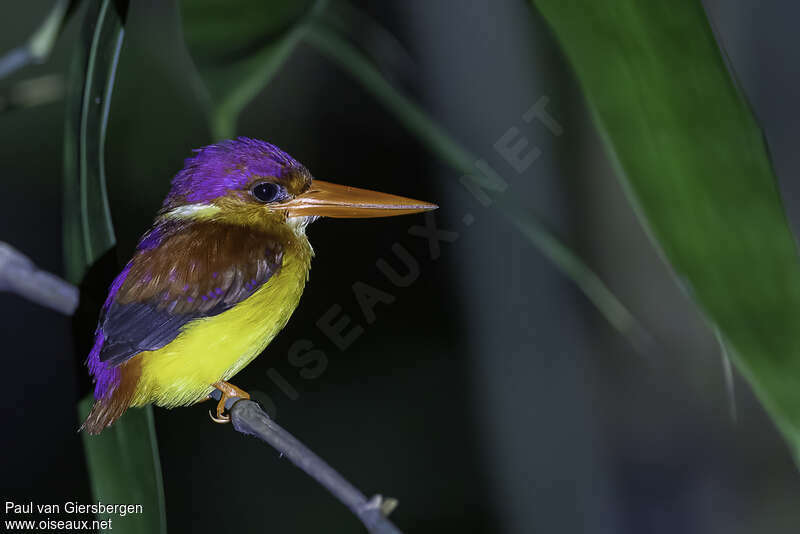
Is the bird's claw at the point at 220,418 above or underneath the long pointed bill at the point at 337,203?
underneath

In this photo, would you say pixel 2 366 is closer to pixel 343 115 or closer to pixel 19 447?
pixel 19 447

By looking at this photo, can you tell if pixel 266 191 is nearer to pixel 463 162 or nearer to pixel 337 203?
pixel 337 203

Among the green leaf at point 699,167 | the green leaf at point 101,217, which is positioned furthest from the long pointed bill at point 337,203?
the green leaf at point 699,167

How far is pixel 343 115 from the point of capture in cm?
71

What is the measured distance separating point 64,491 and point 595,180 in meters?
0.60

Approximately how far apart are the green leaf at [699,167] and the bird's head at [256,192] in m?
0.34

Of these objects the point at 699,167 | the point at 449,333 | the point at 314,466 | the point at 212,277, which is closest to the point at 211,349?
the point at 212,277

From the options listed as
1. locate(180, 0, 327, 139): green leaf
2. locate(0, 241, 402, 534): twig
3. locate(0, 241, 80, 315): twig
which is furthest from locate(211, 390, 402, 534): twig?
locate(180, 0, 327, 139): green leaf

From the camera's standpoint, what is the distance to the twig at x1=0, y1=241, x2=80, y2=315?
0.57 meters

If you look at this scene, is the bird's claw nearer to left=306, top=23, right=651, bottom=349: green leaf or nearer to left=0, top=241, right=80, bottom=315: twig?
left=0, top=241, right=80, bottom=315: twig

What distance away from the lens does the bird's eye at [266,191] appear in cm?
61

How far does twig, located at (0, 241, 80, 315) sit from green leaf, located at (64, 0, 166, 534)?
3 centimetres

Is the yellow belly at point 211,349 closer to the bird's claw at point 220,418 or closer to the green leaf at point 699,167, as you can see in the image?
the bird's claw at point 220,418

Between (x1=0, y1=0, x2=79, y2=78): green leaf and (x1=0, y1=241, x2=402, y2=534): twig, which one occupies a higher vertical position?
(x1=0, y1=0, x2=79, y2=78): green leaf
